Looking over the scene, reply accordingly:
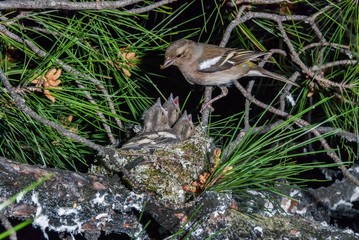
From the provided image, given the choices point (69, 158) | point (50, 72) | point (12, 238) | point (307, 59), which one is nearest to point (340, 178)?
point (307, 59)

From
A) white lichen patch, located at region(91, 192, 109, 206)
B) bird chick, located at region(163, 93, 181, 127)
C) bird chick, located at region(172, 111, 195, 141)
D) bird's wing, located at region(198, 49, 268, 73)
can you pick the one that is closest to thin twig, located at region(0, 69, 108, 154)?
white lichen patch, located at region(91, 192, 109, 206)

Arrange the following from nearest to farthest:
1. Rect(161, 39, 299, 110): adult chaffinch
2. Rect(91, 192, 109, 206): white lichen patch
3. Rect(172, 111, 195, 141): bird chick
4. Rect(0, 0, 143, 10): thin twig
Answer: Rect(91, 192, 109, 206): white lichen patch
Rect(0, 0, 143, 10): thin twig
Rect(172, 111, 195, 141): bird chick
Rect(161, 39, 299, 110): adult chaffinch

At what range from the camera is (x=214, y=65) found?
5156mm

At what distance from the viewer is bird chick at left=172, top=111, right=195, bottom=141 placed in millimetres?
4027

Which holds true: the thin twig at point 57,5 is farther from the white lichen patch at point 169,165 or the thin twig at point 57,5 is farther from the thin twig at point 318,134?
the thin twig at point 318,134

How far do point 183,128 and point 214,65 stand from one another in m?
1.18

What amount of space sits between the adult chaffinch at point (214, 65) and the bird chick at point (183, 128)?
70 cm

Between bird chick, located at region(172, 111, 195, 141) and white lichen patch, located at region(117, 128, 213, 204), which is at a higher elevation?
white lichen patch, located at region(117, 128, 213, 204)

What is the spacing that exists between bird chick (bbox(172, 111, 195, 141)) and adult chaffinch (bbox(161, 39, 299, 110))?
0.70 m

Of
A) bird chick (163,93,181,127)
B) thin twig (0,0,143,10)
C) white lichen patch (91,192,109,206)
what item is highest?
thin twig (0,0,143,10)

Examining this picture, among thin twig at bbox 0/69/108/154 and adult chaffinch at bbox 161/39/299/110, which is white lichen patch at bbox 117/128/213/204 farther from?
adult chaffinch at bbox 161/39/299/110

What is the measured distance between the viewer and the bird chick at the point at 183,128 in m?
4.03

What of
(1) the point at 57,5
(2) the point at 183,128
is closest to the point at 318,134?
(2) the point at 183,128

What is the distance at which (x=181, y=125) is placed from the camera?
413 centimetres
